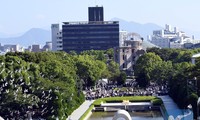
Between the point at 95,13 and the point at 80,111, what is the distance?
353 feet

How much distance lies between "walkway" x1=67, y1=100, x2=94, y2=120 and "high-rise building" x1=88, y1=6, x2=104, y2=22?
97.6m

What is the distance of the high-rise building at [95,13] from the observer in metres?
154

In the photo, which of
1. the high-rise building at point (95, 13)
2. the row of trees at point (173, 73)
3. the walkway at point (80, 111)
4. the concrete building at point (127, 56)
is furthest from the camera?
the high-rise building at point (95, 13)

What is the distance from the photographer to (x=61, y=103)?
4175 cm

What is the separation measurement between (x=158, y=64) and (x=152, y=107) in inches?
783

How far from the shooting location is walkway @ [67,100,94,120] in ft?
146

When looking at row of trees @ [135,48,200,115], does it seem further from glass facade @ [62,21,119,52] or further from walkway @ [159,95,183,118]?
glass facade @ [62,21,119,52]

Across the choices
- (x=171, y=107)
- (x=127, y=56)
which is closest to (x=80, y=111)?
(x=171, y=107)

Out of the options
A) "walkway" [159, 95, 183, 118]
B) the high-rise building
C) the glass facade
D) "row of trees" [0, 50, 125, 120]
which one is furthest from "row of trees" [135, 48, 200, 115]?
the high-rise building

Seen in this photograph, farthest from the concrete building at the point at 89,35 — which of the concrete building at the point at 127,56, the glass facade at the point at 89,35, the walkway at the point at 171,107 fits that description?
the walkway at the point at 171,107

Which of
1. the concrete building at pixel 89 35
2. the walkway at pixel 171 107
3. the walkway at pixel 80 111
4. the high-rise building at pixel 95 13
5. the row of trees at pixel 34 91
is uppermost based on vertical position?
the high-rise building at pixel 95 13

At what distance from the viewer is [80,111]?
48688mm

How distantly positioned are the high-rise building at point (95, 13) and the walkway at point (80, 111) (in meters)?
97.6

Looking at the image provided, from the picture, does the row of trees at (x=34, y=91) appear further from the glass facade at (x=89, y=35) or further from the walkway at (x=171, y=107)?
the glass facade at (x=89, y=35)
